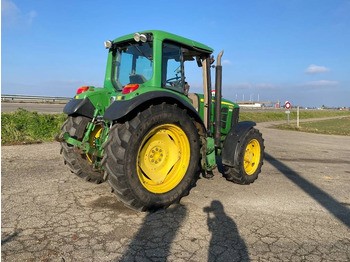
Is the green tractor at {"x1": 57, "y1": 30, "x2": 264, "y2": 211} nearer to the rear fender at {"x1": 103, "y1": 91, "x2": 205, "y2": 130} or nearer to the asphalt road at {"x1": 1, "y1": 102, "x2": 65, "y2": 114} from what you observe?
the rear fender at {"x1": 103, "y1": 91, "x2": 205, "y2": 130}

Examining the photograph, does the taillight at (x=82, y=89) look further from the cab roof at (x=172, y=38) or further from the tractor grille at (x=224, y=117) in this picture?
the tractor grille at (x=224, y=117)

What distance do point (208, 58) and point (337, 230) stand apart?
333cm

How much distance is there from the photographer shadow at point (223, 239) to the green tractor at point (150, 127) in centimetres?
63

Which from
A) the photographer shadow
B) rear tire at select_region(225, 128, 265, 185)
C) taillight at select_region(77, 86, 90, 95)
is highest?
taillight at select_region(77, 86, 90, 95)

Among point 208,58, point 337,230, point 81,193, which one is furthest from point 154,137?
point 337,230

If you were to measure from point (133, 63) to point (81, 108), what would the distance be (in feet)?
3.70

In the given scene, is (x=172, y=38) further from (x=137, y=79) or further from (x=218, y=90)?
(x=218, y=90)

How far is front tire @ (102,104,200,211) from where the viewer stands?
10.6 feet

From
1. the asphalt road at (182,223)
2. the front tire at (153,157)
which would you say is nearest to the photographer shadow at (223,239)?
the asphalt road at (182,223)

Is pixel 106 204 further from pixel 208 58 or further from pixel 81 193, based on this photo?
pixel 208 58

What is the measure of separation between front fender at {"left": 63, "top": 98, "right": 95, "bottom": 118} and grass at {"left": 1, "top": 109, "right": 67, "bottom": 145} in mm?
5336

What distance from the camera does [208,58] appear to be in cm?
477

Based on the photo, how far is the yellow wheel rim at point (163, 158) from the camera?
3.74 meters

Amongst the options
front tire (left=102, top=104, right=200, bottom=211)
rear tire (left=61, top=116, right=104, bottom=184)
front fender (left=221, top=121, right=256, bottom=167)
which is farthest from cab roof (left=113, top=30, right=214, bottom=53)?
front fender (left=221, top=121, right=256, bottom=167)
